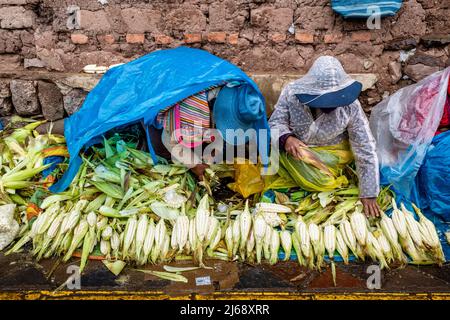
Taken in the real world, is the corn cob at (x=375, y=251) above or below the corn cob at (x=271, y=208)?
below

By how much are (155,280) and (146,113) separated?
1141 mm

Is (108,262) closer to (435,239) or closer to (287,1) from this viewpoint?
(435,239)

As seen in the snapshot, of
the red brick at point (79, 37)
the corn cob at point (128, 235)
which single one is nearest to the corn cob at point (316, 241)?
the corn cob at point (128, 235)

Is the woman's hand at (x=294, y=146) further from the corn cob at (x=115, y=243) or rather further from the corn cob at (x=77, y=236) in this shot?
the corn cob at (x=77, y=236)

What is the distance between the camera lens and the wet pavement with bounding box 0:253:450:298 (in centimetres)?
242

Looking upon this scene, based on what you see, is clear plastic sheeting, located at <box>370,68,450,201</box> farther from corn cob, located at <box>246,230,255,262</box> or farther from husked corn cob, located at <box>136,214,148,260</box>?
husked corn cob, located at <box>136,214,148,260</box>

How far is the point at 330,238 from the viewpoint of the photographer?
9.12ft

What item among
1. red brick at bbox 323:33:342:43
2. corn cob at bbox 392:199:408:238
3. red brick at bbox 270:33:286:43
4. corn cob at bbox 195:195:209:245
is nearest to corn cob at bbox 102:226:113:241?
corn cob at bbox 195:195:209:245

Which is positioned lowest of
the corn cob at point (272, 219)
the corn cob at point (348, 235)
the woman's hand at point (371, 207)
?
the corn cob at point (348, 235)

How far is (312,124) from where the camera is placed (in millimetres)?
3127

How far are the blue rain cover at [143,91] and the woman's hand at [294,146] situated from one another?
→ 171 millimetres

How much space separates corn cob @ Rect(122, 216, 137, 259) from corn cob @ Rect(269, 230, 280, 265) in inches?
35.8

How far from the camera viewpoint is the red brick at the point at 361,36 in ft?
12.9

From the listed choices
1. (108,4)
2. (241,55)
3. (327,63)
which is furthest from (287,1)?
(108,4)
